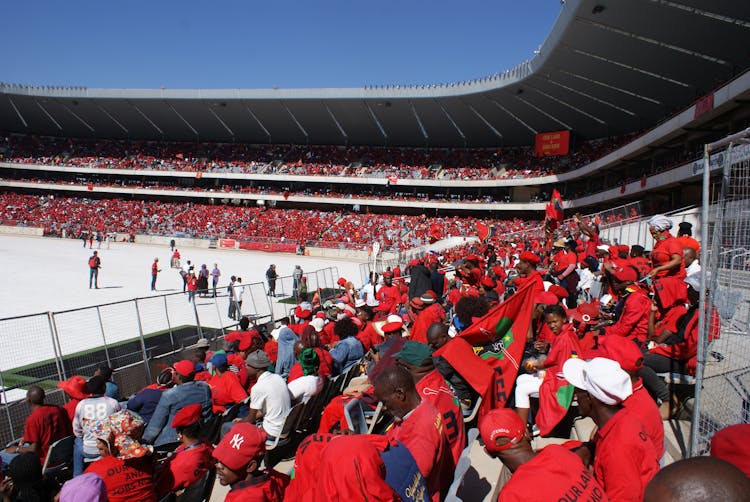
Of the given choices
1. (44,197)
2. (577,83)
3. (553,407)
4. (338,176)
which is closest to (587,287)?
(553,407)

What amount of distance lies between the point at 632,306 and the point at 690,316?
0.61 meters

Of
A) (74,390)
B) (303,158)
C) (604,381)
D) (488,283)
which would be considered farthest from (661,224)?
(303,158)

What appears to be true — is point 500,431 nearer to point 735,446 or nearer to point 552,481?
point 552,481

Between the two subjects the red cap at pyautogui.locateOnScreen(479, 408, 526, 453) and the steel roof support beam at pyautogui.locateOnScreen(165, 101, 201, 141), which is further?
the steel roof support beam at pyautogui.locateOnScreen(165, 101, 201, 141)

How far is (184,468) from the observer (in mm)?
3518

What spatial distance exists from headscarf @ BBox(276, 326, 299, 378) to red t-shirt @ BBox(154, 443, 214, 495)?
286 cm

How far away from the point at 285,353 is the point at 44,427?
2746 millimetres

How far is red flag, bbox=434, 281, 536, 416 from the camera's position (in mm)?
4406

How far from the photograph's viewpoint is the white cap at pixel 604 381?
8.79 feet

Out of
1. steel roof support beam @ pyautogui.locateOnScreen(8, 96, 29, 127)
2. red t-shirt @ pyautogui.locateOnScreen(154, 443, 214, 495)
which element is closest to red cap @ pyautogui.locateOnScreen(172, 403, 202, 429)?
red t-shirt @ pyautogui.locateOnScreen(154, 443, 214, 495)

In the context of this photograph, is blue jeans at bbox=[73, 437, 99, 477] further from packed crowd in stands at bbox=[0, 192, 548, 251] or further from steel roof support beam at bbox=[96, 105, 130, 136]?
steel roof support beam at bbox=[96, 105, 130, 136]

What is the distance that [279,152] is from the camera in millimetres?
55562

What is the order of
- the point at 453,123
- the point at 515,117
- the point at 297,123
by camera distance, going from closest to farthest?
the point at 515,117, the point at 453,123, the point at 297,123

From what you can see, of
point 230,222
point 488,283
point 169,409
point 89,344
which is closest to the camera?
point 169,409
